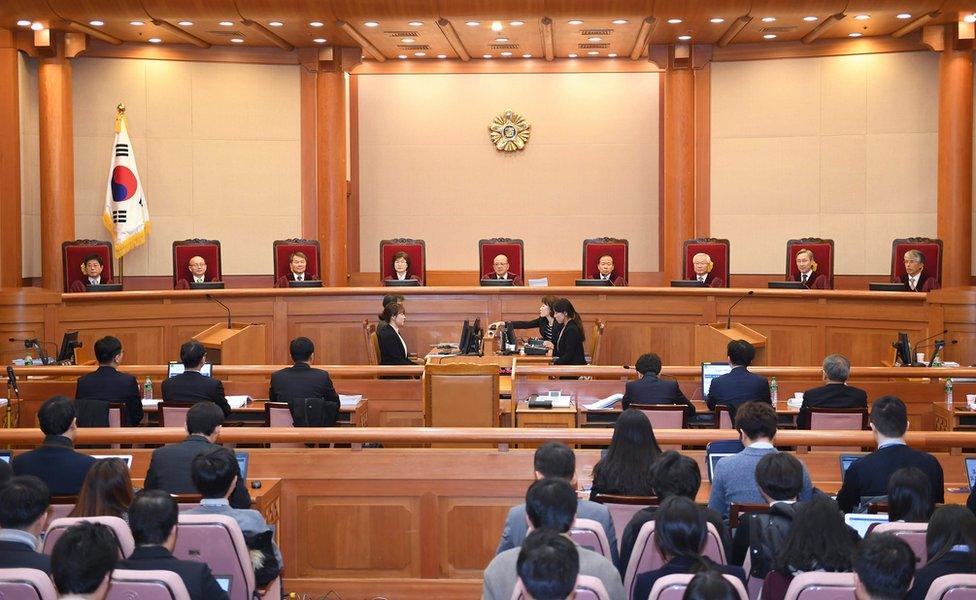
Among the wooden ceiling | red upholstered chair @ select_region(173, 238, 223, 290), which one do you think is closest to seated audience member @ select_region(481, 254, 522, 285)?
the wooden ceiling

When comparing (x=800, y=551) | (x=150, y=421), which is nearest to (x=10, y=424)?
(x=150, y=421)

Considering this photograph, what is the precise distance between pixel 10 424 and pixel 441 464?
137 inches

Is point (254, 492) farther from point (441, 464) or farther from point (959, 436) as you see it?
point (959, 436)

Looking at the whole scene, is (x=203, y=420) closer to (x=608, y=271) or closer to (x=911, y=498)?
(x=911, y=498)

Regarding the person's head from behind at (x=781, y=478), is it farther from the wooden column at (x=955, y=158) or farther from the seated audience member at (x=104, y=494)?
the wooden column at (x=955, y=158)

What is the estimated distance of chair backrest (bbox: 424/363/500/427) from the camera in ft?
22.4

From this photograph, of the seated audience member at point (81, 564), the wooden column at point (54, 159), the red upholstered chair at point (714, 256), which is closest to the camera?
the seated audience member at point (81, 564)

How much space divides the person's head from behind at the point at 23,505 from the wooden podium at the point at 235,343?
5.27 meters

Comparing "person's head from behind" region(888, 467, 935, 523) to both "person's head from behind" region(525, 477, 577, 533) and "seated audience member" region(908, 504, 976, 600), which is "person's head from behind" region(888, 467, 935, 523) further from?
"person's head from behind" region(525, 477, 577, 533)

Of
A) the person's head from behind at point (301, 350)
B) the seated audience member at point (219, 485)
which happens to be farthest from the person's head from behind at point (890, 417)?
the person's head from behind at point (301, 350)

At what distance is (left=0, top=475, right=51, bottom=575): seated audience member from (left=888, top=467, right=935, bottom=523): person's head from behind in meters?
2.62

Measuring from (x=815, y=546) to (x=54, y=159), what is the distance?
1108cm

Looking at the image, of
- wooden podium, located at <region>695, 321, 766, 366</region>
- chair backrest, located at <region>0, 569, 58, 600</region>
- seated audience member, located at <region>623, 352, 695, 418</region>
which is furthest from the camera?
wooden podium, located at <region>695, 321, 766, 366</region>

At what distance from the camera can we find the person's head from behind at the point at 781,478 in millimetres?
3586
